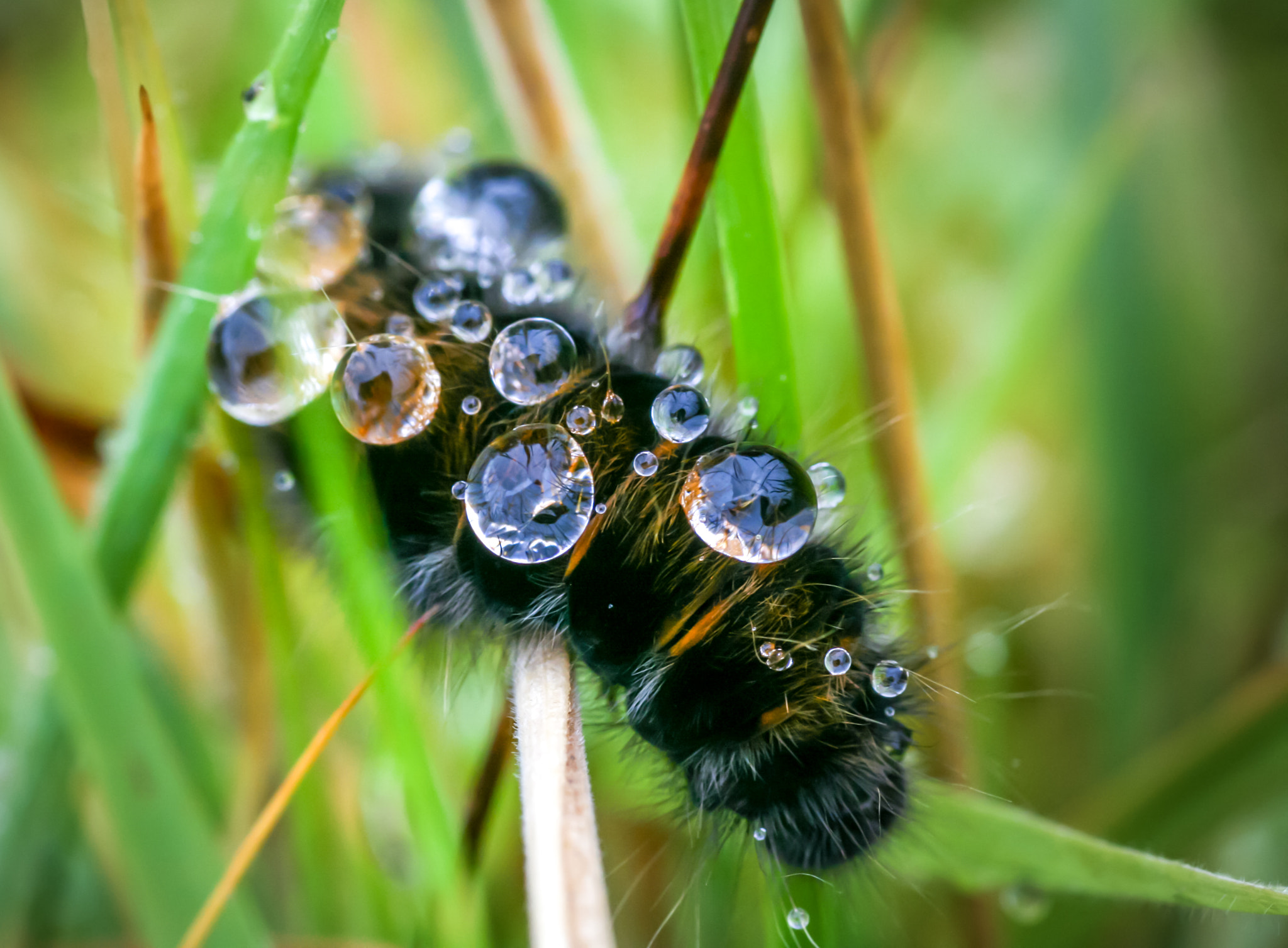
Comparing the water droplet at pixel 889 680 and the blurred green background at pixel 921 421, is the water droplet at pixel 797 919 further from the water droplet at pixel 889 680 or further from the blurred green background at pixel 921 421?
the water droplet at pixel 889 680

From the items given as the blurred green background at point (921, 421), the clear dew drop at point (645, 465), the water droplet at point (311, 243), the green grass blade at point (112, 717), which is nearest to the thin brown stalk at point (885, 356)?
the blurred green background at point (921, 421)

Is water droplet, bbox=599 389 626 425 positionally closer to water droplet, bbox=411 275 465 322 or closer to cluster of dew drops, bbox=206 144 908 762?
cluster of dew drops, bbox=206 144 908 762

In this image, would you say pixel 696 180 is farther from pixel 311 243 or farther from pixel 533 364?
pixel 311 243

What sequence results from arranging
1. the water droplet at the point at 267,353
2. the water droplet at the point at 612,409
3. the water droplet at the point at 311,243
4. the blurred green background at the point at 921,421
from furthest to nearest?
the blurred green background at the point at 921,421
the water droplet at the point at 311,243
the water droplet at the point at 267,353
the water droplet at the point at 612,409

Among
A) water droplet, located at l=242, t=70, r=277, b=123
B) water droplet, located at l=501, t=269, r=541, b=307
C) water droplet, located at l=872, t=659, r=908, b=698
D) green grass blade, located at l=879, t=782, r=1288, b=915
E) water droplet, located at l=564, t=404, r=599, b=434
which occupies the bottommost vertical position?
green grass blade, located at l=879, t=782, r=1288, b=915

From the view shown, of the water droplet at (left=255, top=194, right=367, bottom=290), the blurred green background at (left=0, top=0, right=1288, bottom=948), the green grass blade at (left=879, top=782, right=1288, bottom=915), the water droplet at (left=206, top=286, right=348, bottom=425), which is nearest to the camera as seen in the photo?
the green grass blade at (left=879, top=782, right=1288, bottom=915)

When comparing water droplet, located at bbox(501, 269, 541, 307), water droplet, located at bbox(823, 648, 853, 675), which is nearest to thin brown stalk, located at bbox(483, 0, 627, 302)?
water droplet, located at bbox(501, 269, 541, 307)

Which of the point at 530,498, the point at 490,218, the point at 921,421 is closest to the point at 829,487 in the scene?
the point at 530,498
